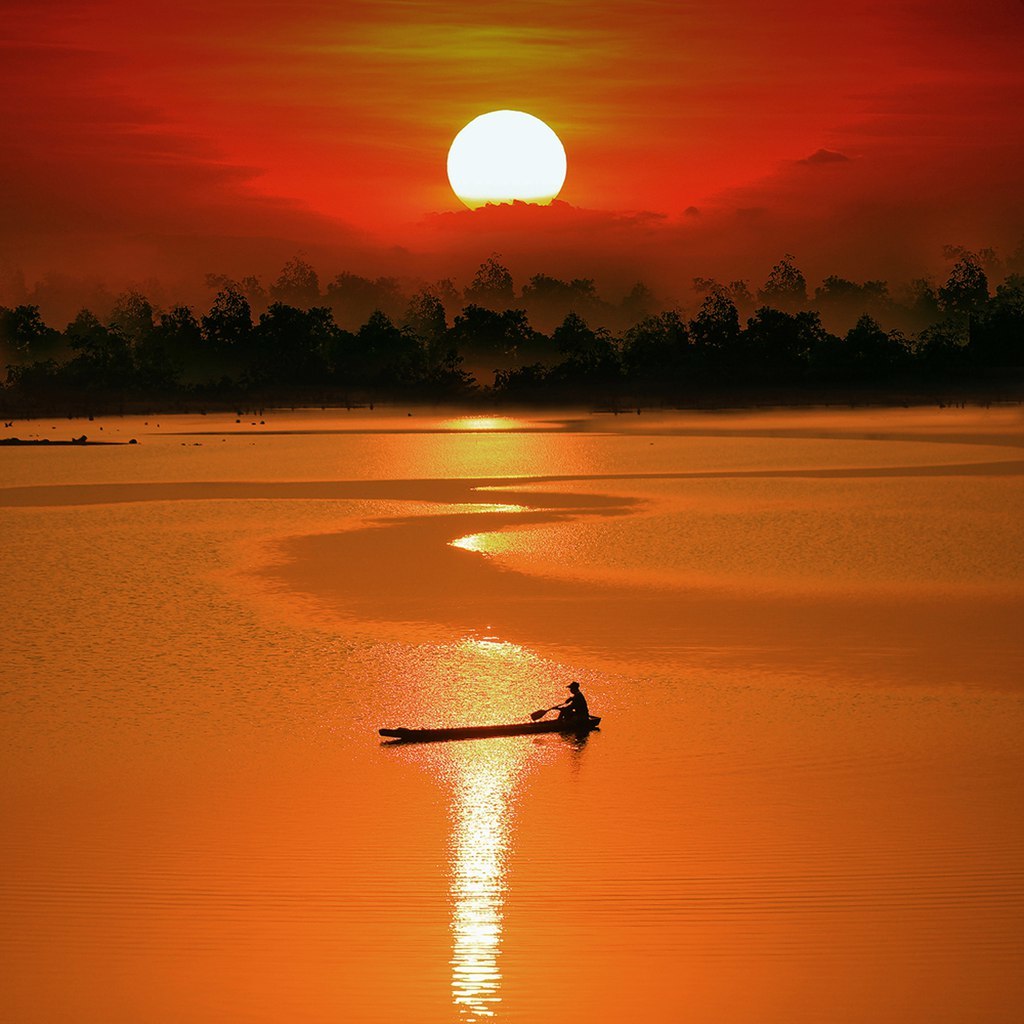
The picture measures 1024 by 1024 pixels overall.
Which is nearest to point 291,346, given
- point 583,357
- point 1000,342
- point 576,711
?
point 583,357

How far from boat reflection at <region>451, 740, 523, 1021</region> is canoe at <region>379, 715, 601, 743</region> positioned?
0.16 metres

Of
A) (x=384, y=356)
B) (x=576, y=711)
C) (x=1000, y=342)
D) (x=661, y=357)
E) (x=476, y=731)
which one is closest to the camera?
(x=476, y=731)

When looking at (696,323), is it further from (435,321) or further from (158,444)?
(158,444)

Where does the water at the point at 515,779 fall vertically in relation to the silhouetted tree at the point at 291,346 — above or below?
below

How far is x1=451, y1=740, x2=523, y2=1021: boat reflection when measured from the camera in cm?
884

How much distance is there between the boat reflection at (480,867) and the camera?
8.84 m

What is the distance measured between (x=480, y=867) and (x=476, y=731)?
4.08 metres

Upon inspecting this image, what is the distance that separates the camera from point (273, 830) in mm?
11922

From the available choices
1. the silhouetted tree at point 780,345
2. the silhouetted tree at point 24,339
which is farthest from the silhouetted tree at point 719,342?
the silhouetted tree at point 24,339

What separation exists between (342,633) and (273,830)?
9686mm

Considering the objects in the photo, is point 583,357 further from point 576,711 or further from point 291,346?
point 576,711

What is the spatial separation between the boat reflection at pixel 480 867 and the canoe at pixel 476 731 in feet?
0.53

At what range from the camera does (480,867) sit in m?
10.9

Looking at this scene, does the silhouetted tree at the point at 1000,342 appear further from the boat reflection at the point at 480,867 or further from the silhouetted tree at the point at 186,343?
the boat reflection at the point at 480,867
